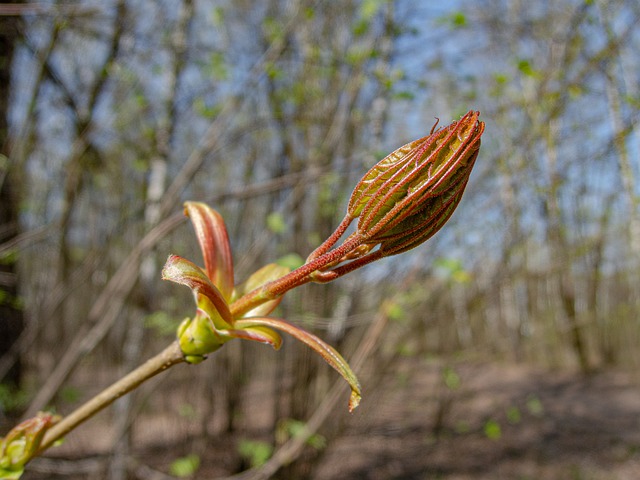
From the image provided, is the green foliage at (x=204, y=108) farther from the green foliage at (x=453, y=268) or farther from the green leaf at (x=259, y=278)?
the green leaf at (x=259, y=278)

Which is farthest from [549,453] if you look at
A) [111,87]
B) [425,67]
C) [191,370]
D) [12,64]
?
[12,64]

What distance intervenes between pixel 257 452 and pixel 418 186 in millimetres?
4188

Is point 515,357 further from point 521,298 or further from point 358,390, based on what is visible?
point 358,390

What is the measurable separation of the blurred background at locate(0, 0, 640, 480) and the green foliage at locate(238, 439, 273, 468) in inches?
1.3

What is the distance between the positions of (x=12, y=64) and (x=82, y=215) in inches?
114

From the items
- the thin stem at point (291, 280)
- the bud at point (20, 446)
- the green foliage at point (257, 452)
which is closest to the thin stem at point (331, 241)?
the thin stem at point (291, 280)

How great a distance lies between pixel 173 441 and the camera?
5.98 m

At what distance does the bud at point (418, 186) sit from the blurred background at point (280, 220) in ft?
3.69

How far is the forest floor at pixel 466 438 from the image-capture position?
565 centimetres

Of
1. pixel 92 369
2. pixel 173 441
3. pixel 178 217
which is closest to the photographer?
pixel 178 217

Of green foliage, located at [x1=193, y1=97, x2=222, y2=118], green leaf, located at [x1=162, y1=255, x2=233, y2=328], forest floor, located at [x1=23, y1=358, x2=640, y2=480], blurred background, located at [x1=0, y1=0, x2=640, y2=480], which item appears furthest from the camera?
forest floor, located at [x1=23, y1=358, x2=640, y2=480]

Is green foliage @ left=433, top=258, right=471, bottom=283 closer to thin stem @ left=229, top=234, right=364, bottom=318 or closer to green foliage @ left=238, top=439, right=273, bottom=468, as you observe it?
green foliage @ left=238, top=439, right=273, bottom=468

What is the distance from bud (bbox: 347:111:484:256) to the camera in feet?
1.50

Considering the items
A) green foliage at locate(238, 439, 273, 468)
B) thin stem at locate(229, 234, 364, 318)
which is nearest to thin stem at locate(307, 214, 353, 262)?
thin stem at locate(229, 234, 364, 318)
